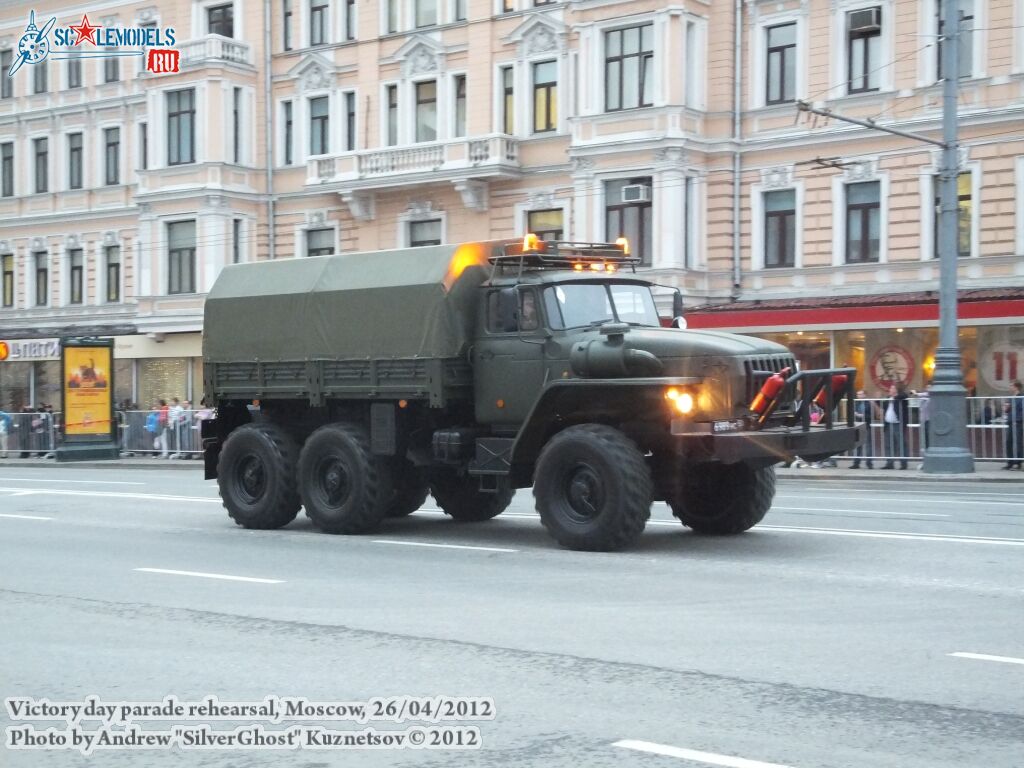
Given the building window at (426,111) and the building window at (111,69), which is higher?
the building window at (111,69)

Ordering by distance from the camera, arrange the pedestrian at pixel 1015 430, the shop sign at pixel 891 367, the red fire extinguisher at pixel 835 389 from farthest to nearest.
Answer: the shop sign at pixel 891 367 < the pedestrian at pixel 1015 430 < the red fire extinguisher at pixel 835 389

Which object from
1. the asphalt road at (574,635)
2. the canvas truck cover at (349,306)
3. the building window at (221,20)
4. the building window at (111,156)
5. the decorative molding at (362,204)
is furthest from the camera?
the building window at (111,156)

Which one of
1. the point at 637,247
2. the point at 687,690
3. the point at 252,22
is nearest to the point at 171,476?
the point at 637,247

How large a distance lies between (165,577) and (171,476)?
17623 mm

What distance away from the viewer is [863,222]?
35.1m

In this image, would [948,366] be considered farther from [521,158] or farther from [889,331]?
[521,158]

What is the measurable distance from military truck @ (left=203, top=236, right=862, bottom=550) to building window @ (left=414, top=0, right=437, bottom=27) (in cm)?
2620

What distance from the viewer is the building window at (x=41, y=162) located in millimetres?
51281

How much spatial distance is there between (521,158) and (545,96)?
1764 mm

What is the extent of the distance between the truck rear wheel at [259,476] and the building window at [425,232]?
25.0 meters

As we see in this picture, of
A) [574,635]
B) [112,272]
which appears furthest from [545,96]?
[574,635]

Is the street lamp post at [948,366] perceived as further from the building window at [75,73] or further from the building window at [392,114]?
the building window at [75,73]

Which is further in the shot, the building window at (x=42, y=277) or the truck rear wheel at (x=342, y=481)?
the building window at (x=42, y=277)

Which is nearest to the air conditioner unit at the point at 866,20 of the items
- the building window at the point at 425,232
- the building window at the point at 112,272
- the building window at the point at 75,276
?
the building window at the point at 425,232
